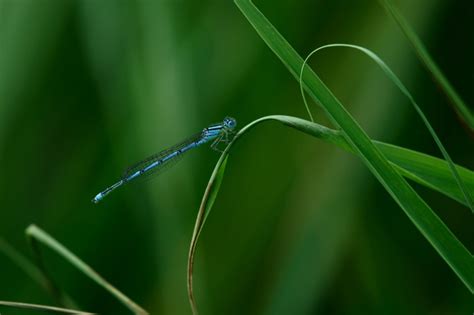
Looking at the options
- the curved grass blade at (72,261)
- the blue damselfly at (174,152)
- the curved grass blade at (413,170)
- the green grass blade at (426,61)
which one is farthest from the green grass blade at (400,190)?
the blue damselfly at (174,152)

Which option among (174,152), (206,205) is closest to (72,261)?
(206,205)

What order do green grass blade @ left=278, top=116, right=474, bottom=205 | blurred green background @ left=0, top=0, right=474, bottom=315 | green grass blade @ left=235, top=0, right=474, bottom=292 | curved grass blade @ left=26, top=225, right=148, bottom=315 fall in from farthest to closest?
blurred green background @ left=0, top=0, right=474, bottom=315
curved grass blade @ left=26, top=225, right=148, bottom=315
green grass blade @ left=278, top=116, right=474, bottom=205
green grass blade @ left=235, top=0, right=474, bottom=292

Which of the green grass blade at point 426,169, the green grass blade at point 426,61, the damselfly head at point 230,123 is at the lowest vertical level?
the green grass blade at point 426,169

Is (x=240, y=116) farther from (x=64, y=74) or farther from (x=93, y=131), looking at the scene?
(x=64, y=74)

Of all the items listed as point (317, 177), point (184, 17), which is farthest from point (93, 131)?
point (317, 177)

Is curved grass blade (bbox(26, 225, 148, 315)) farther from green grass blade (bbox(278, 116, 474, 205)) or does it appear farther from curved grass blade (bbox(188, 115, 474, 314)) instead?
green grass blade (bbox(278, 116, 474, 205))

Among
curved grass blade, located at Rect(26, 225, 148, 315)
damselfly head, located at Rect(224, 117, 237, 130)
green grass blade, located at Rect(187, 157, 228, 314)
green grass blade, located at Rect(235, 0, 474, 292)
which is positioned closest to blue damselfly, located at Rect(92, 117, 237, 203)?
damselfly head, located at Rect(224, 117, 237, 130)

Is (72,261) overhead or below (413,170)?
overhead

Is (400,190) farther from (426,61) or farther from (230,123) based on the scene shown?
(230,123)

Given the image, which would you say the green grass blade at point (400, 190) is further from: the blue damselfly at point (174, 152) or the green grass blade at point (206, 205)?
the blue damselfly at point (174, 152)
